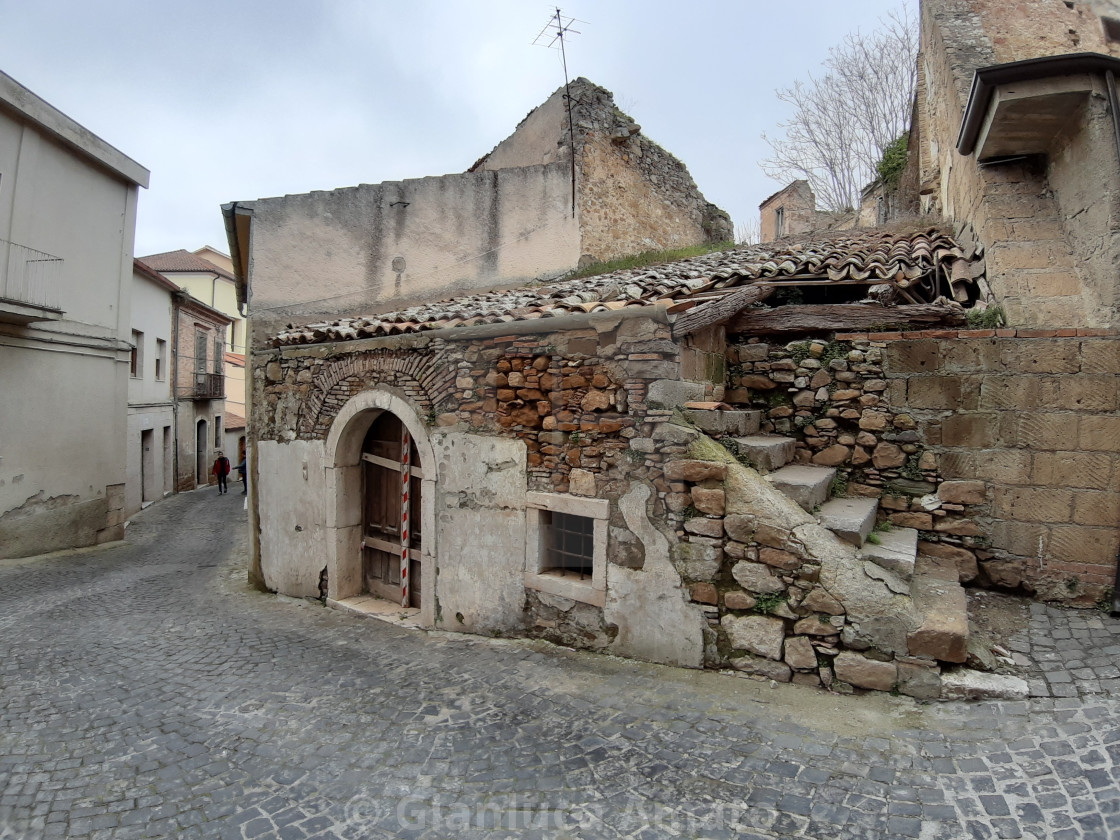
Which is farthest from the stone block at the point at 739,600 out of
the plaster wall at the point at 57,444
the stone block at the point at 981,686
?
the plaster wall at the point at 57,444

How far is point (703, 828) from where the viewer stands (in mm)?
2791

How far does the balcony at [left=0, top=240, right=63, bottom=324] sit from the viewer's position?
373 inches

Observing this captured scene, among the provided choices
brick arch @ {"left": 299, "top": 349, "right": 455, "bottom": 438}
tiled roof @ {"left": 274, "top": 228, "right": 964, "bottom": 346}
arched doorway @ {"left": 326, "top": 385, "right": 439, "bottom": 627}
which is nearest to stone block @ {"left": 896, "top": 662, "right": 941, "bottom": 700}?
tiled roof @ {"left": 274, "top": 228, "right": 964, "bottom": 346}

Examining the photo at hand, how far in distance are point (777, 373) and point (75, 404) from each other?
11733mm

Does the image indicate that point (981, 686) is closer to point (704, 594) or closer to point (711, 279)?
point (704, 594)

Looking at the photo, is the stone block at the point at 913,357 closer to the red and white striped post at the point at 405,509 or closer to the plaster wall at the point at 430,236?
the red and white striped post at the point at 405,509

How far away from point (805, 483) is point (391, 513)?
4.58m

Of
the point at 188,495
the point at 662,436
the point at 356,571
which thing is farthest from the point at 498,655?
the point at 188,495

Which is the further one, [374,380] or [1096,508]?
[374,380]

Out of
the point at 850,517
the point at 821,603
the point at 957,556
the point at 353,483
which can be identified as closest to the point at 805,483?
the point at 850,517

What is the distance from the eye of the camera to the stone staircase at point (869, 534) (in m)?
3.52

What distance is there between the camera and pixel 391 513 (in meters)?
6.98

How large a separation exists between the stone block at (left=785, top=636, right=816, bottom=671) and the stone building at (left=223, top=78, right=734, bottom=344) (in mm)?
7134

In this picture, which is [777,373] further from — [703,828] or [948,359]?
[703,828]
